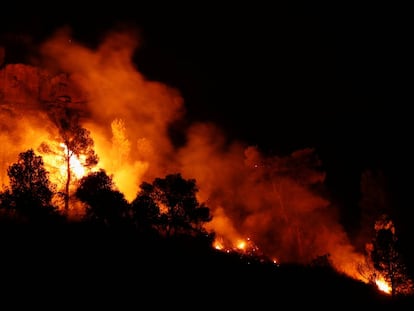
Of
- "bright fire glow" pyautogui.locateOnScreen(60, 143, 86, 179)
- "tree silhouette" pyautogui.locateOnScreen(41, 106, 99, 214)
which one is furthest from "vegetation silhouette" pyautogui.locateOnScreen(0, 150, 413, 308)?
"bright fire glow" pyautogui.locateOnScreen(60, 143, 86, 179)

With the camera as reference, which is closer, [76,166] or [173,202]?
[173,202]

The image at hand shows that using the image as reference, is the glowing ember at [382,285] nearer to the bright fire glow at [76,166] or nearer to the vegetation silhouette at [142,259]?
the vegetation silhouette at [142,259]

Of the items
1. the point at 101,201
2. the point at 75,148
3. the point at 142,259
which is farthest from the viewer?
the point at 75,148

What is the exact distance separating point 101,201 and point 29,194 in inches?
159

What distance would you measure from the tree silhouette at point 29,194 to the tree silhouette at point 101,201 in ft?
7.07

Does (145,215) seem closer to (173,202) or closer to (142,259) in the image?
(173,202)

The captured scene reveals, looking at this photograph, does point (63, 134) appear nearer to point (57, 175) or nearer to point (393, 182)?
point (57, 175)

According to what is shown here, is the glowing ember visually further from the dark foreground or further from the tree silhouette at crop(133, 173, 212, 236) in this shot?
the tree silhouette at crop(133, 173, 212, 236)

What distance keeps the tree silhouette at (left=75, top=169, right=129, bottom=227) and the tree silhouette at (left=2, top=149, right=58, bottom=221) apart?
2.16 metres

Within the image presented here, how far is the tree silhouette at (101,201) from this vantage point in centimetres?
2733

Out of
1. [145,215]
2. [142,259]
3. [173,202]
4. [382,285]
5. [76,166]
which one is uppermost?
[76,166]

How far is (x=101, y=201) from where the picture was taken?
27328 millimetres

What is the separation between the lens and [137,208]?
28578 millimetres

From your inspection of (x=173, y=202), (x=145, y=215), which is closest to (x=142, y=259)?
(x=145, y=215)
